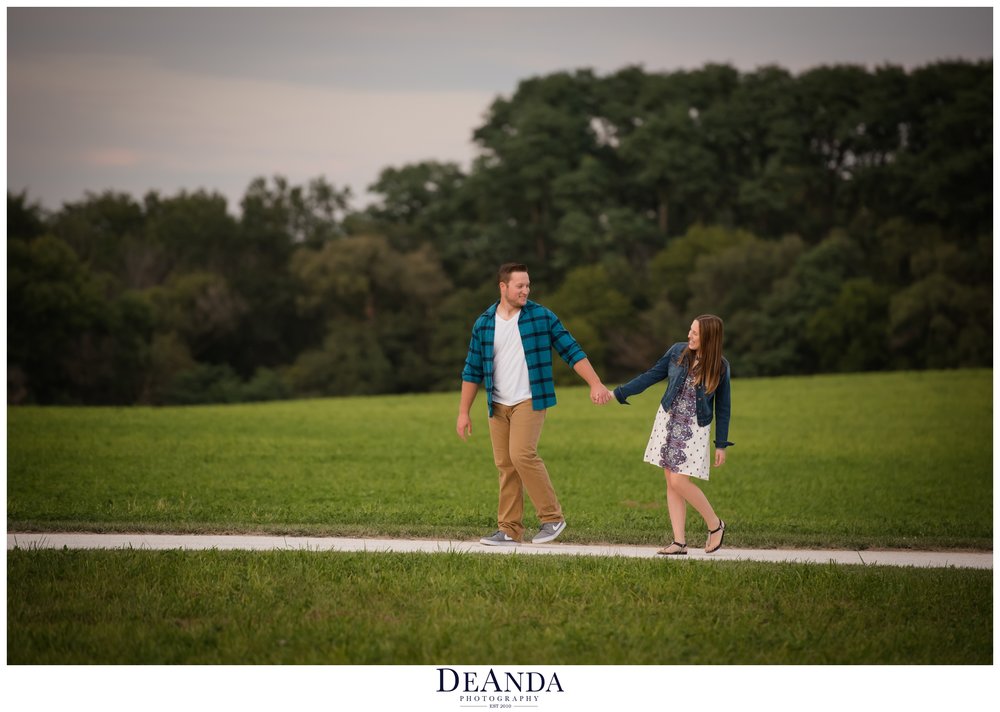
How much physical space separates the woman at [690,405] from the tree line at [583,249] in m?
29.1

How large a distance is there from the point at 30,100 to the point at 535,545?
23.8 metres

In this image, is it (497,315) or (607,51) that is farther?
(607,51)

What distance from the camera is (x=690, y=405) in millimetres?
7598

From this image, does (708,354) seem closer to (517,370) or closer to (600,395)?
(600,395)

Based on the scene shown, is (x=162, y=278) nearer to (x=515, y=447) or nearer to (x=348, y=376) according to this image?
(x=348, y=376)

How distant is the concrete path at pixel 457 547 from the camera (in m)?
8.06

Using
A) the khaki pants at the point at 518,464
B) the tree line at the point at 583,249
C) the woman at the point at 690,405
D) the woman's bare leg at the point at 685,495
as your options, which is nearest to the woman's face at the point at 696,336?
the woman at the point at 690,405

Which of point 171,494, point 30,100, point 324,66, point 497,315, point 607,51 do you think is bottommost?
point 171,494

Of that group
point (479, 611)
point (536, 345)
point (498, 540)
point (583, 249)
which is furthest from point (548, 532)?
point (583, 249)

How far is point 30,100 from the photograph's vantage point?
2748 centimetres

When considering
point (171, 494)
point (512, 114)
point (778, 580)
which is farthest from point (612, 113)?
point (778, 580)

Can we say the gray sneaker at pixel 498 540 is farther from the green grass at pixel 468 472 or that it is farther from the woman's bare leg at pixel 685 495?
the woman's bare leg at pixel 685 495

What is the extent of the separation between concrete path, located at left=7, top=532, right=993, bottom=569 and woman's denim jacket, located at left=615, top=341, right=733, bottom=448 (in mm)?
981

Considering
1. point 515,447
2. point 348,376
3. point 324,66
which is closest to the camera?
point 515,447
